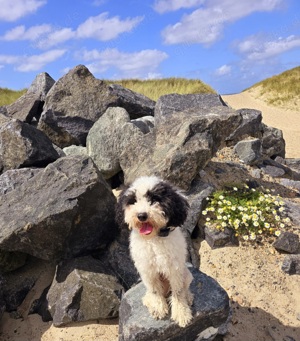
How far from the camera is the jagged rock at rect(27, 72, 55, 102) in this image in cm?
1205

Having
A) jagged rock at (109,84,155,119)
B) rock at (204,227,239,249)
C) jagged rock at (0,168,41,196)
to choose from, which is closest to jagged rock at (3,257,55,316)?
jagged rock at (0,168,41,196)

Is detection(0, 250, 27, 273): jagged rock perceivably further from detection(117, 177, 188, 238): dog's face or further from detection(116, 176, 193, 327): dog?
detection(117, 177, 188, 238): dog's face

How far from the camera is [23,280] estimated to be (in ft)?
22.3

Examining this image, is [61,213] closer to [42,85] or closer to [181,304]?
[181,304]

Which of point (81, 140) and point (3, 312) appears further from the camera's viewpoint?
point (81, 140)

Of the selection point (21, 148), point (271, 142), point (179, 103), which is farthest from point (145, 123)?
point (271, 142)

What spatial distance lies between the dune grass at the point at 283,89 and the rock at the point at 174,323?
28080mm

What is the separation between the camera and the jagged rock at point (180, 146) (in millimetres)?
6941

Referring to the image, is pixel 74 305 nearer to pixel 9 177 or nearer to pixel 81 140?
pixel 9 177

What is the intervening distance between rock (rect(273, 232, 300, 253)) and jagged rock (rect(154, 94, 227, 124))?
412 centimetres

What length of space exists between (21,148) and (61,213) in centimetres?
333

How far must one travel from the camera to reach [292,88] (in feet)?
106

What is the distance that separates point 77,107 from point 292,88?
27313 millimetres

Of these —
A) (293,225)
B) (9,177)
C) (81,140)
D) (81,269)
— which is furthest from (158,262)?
(81,140)
